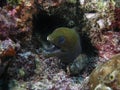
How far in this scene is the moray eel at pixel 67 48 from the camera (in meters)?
4.54

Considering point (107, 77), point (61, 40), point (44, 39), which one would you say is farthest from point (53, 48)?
point (107, 77)

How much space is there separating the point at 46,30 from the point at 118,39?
4.57 feet

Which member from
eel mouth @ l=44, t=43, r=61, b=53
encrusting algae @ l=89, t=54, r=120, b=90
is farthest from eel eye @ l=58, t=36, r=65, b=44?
encrusting algae @ l=89, t=54, r=120, b=90

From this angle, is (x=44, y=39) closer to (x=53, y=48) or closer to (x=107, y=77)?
(x=53, y=48)

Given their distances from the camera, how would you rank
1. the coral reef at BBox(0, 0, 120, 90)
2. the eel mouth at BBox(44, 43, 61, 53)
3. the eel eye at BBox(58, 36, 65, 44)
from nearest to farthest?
the coral reef at BBox(0, 0, 120, 90), the eel eye at BBox(58, 36, 65, 44), the eel mouth at BBox(44, 43, 61, 53)

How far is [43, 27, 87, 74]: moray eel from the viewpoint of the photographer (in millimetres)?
4535

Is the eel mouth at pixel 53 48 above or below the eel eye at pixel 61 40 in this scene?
below

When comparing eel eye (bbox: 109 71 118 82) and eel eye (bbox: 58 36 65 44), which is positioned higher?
eel eye (bbox: 58 36 65 44)

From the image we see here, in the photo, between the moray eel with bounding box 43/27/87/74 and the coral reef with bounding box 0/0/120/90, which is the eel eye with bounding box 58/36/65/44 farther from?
the coral reef with bounding box 0/0/120/90

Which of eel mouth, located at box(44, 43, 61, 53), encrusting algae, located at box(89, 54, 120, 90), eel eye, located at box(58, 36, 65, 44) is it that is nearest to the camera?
encrusting algae, located at box(89, 54, 120, 90)

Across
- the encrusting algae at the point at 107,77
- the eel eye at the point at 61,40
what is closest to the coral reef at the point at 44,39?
the encrusting algae at the point at 107,77

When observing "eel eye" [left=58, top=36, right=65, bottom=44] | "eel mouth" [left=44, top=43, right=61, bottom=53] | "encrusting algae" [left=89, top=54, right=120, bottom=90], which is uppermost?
"eel eye" [left=58, top=36, right=65, bottom=44]

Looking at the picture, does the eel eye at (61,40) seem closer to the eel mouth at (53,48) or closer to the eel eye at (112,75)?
the eel mouth at (53,48)

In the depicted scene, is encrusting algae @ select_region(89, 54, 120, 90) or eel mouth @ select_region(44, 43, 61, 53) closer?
encrusting algae @ select_region(89, 54, 120, 90)
